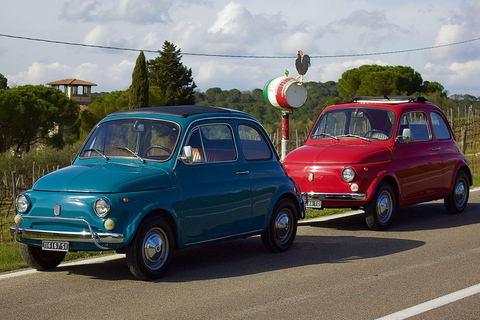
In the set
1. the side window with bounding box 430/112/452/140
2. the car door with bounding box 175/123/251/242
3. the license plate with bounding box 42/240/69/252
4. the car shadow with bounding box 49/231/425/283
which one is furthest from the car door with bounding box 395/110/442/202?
the license plate with bounding box 42/240/69/252

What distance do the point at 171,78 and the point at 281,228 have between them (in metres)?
66.2

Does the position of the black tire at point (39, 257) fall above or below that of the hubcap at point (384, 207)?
below

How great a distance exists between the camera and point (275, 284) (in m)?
7.01

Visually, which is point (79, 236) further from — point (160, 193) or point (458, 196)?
point (458, 196)

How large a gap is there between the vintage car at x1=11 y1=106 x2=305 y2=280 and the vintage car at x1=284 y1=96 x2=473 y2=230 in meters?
1.56

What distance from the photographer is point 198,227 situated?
7598 mm

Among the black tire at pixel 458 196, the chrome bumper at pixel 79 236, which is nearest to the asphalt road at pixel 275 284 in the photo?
the chrome bumper at pixel 79 236

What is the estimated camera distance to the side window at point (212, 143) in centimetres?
796

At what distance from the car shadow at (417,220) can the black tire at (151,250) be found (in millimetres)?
4587

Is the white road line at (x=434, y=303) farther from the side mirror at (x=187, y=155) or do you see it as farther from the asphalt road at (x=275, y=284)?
the side mirror at (x=187, y=155)

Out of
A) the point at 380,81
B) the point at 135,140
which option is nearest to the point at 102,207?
the point at 135,140

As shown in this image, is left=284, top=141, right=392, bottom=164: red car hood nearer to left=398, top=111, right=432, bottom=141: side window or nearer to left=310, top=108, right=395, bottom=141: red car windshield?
left=310, top=108, right=395, bottom=141: red car windshield

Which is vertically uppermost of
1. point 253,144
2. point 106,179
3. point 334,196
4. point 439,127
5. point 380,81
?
Answer: point 380,81

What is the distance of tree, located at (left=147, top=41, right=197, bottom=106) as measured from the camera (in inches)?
2886
